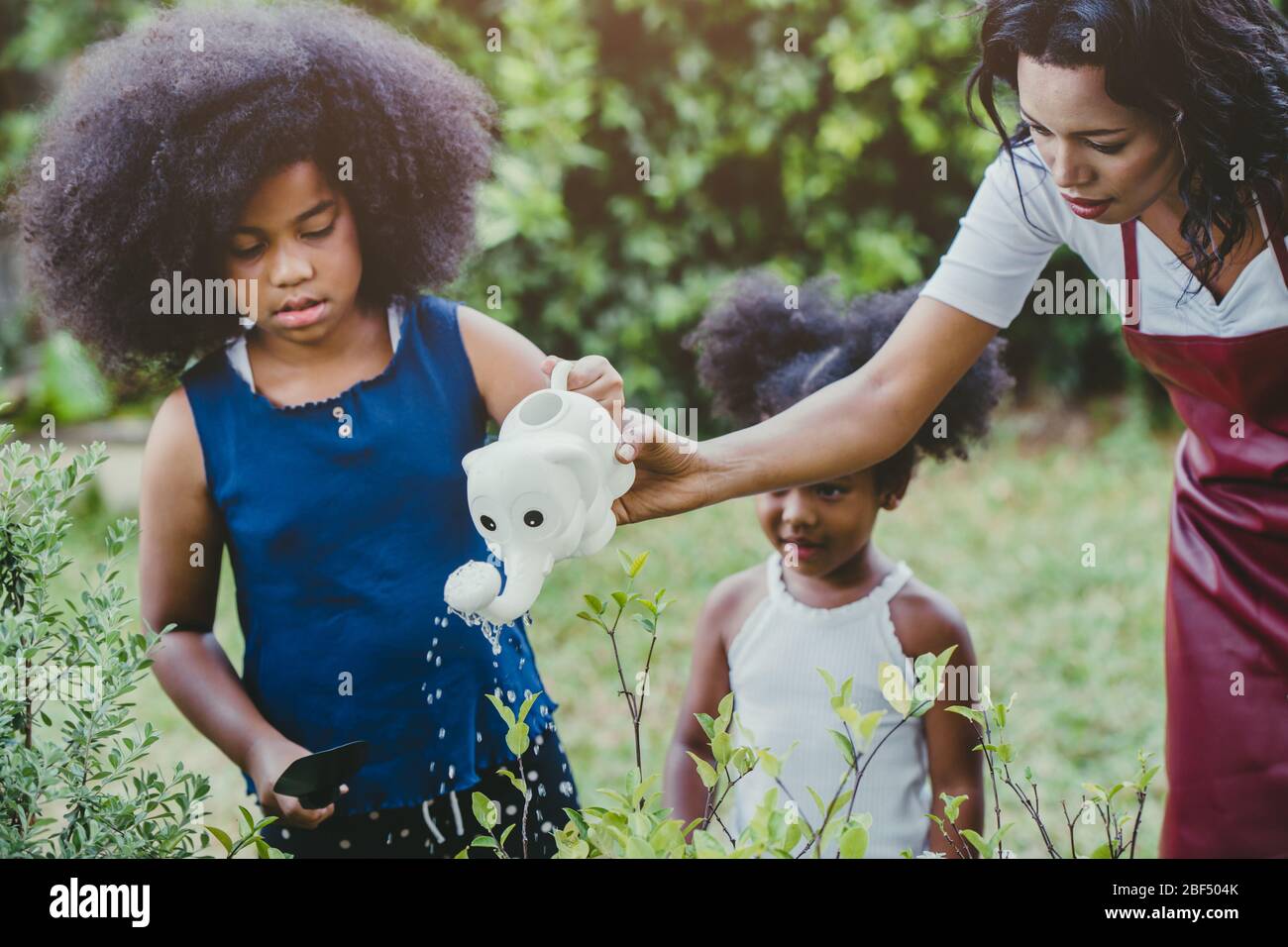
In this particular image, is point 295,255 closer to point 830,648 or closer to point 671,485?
point 671,485

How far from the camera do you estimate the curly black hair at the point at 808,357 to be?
8.57 ft

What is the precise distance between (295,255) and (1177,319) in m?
1.38

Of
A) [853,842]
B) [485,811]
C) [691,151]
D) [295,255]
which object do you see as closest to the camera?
[853,842]

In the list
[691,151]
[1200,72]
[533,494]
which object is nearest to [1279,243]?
[1200,72]

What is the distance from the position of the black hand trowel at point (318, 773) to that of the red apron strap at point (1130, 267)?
1.36 metres

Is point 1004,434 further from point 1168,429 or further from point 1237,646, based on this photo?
point 1237,646

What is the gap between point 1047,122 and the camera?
5.67 ft

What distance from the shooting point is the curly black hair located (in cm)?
261

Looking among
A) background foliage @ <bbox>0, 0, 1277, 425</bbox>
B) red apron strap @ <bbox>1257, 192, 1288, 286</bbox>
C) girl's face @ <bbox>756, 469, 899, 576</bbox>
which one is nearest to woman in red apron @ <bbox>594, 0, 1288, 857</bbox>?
red apron strap @ <bbox>1257, 192, 1288, 286</bbox>

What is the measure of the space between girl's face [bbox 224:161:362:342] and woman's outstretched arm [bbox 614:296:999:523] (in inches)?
22.9

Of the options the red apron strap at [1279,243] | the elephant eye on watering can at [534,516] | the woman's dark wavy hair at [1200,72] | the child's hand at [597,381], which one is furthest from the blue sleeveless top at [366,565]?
the red apron strap at [1279,243]

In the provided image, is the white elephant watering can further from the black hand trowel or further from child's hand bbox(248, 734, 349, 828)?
child's hand bbox(248, 734, 349, 828)

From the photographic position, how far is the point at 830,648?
7.91 ft

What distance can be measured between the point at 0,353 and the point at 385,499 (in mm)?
5968
